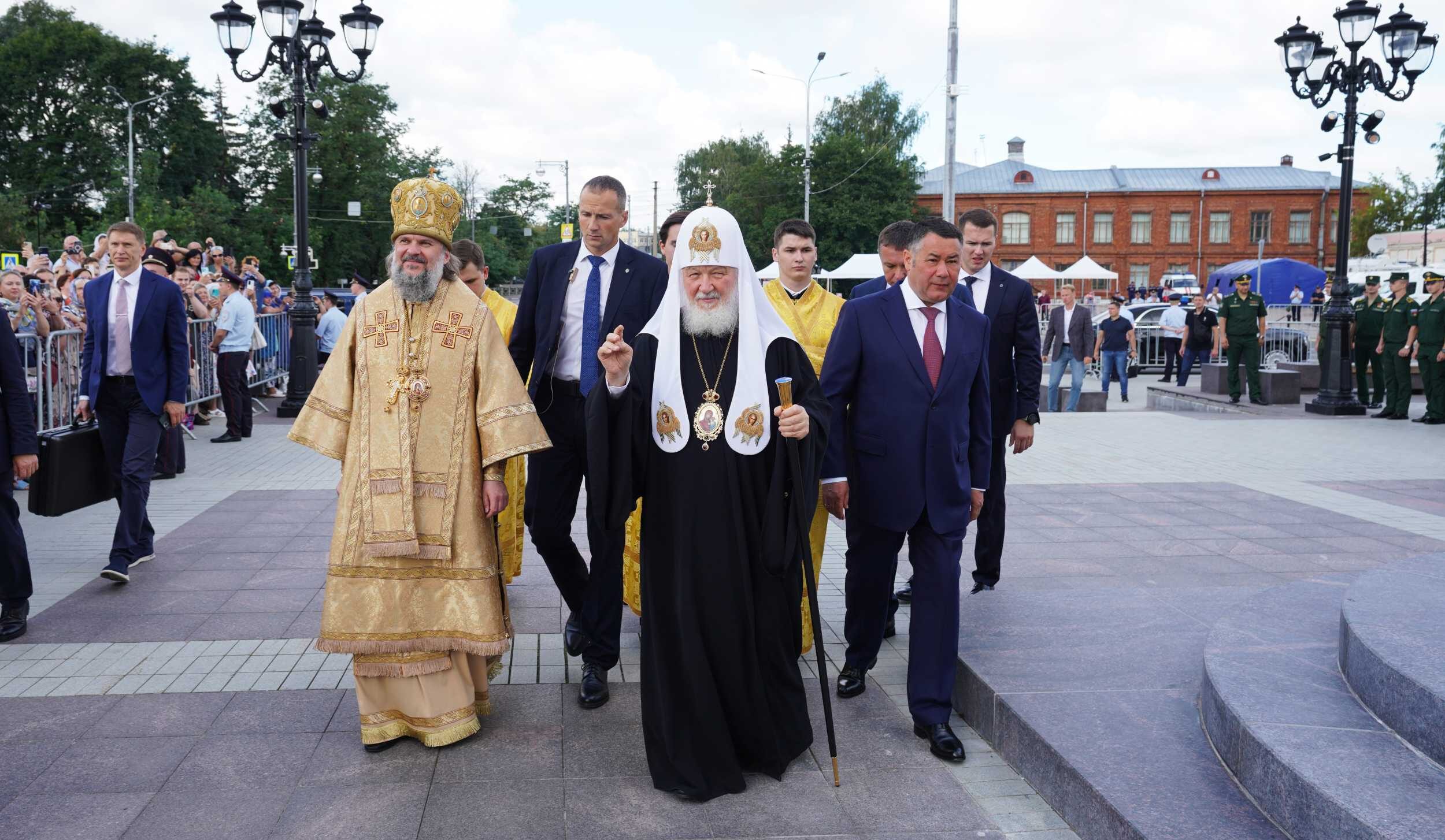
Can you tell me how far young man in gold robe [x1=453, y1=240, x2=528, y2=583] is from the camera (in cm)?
627

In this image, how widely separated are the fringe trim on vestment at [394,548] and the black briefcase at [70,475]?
3.23 meters

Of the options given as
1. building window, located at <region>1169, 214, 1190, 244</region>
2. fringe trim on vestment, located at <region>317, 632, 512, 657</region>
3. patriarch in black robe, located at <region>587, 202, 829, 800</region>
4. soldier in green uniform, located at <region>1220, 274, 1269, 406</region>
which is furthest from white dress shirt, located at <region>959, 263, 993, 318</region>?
building window, located at <region>1169, 214, 1190, 244</region>

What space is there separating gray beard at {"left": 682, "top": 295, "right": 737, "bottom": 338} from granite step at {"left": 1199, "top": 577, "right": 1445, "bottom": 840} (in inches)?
85.7

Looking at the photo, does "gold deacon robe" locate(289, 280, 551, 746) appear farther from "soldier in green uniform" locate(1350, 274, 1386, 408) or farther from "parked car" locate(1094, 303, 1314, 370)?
"parked car" locate(1094, 303, 1314, 370)

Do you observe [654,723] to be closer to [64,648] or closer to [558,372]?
[558,372]

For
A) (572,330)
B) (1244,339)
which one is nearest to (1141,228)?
(1244,339)

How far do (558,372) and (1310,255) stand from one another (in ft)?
243

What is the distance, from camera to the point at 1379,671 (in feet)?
12.2

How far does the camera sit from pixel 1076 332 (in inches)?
702

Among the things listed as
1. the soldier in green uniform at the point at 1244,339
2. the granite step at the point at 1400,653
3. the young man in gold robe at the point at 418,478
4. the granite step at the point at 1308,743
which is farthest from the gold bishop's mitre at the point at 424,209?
the soldier in green uniform at the point at 1244,339

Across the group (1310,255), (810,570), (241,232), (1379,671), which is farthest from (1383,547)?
(1310,255)

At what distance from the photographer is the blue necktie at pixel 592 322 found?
17.0ft

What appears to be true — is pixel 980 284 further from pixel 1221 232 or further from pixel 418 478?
pixel 1221 232

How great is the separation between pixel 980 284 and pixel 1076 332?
40.4 feet
